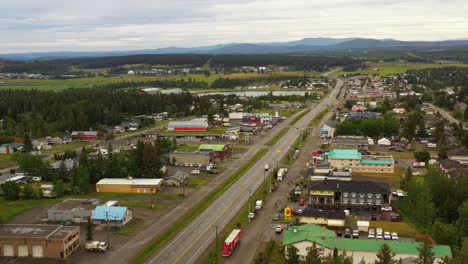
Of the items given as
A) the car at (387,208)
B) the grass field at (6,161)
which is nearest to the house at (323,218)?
the car at (387,208)

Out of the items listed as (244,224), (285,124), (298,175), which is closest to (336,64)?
(285,124)

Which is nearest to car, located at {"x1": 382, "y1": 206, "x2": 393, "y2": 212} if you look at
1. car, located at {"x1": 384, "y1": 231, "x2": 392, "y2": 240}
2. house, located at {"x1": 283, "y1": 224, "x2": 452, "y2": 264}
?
car, located at {"x1": 384, "y1": 231, "x2": 392, "y2": 240}

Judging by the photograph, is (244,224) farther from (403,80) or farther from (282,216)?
(403,80)

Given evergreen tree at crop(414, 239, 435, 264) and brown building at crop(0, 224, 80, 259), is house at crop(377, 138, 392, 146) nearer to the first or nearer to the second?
evergreen tree at crop(414, 239, 435, 264)

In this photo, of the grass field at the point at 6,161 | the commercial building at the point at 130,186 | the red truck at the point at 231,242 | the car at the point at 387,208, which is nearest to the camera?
the red truck at the point at 231,242

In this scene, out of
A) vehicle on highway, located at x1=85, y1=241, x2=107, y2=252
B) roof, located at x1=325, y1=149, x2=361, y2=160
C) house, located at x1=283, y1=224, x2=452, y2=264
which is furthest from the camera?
roof, located at x1=325, y1=149, x2=361, y2=160

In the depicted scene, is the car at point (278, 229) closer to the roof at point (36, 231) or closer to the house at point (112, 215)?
the house at point (112, 215)

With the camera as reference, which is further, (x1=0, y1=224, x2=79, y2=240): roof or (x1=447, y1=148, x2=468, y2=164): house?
(x1=447, y1=148, x2=468, y2=164): house

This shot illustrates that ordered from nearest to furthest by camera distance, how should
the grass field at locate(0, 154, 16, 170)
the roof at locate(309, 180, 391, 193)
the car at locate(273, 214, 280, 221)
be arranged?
the car at locate(273, 214, 280, 221) → the roof at locate(309, 180, 391, 193) → the grass field at locate(0, 154, 16, 170)
